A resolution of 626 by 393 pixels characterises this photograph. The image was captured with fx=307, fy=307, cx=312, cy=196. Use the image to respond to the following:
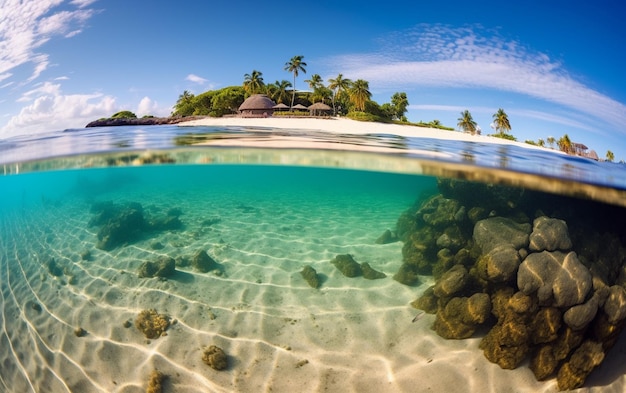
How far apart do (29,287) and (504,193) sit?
11.9 m

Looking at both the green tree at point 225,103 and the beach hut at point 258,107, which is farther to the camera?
the green tree at point 225,103

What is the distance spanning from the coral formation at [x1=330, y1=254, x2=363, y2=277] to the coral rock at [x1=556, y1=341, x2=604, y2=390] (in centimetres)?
378

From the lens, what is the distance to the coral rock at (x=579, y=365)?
4.88 metres

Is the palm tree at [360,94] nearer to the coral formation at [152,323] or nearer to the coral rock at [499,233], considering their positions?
the coral rock at [499,233]

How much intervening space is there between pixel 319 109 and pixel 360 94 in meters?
7.94

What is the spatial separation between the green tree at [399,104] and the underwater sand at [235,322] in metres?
53.8

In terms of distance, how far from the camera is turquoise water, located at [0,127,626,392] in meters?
5.02

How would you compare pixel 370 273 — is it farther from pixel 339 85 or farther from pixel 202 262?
pixel 339 85

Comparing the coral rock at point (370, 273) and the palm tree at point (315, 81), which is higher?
the palm tree at point (315, 81)

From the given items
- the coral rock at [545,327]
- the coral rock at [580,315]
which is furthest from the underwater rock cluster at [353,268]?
the coral rock at [580,315]

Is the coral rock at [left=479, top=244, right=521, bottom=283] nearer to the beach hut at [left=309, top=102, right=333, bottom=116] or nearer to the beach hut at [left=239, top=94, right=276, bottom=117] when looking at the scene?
the beach hut at [left=239, top=94, right=276, bottom=117]

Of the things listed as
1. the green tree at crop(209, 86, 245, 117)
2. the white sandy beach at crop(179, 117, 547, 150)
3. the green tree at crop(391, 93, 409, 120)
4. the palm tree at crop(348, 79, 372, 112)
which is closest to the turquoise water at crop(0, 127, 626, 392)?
the white sandy beach at crop(179, 117, 547, 150)

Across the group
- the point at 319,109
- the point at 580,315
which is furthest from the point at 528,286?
the point at 319,109

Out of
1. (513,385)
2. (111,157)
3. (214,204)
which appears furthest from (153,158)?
(513,385)
